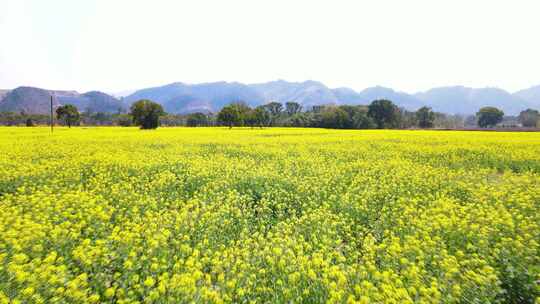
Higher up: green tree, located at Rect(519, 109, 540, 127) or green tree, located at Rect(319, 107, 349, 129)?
green tree, located at Rect(519, 109, 540, 127)

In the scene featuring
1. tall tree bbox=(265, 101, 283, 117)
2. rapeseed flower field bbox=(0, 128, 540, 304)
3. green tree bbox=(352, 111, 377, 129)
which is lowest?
rapeseed flower field bbox=(0, 128, 540, 304)

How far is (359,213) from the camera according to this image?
287 inches

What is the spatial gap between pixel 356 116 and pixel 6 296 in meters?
96.0

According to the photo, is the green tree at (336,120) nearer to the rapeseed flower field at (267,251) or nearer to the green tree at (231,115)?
the green tree at (231,115)

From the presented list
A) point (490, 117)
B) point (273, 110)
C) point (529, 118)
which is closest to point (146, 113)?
point (273, 110)

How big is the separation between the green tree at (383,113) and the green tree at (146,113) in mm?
69553

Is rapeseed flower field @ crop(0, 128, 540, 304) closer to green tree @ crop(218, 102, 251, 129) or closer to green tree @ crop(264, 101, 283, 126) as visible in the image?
green tree @ crop(218, 102, 251, 129)

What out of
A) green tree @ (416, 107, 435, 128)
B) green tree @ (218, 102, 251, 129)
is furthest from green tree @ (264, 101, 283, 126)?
green tree @ (416, 107, 435, 128)

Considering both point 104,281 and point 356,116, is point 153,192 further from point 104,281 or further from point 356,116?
point 356,116

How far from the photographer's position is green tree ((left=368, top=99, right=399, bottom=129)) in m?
100

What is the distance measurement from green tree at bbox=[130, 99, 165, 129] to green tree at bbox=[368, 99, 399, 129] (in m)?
69.6

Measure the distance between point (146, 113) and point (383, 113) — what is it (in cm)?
7494

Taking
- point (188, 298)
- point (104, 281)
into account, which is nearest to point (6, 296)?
point (104, 281)

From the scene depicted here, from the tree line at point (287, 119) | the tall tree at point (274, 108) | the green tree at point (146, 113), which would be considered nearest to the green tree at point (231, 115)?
the tree line at point (287, 119)
